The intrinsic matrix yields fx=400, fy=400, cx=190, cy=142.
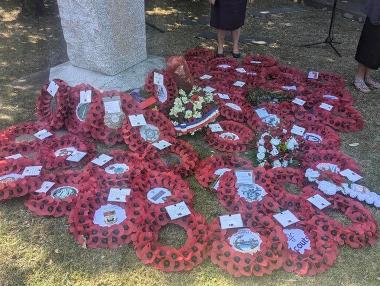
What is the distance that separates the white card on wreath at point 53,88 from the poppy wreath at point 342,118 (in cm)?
278

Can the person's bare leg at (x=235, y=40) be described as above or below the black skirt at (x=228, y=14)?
below

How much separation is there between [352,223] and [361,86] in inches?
103

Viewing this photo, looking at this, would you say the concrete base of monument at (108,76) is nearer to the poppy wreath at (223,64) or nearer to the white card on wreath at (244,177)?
the poppy wreath at (223,64)

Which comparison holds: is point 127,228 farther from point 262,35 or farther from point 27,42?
point 262,35

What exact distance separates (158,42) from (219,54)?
1.20 m

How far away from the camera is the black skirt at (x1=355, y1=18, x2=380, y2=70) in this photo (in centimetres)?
458

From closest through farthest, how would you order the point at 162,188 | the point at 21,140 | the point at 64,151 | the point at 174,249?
the point at 174,249, the point at 162,188, the point at 64,151, the point at 21,140

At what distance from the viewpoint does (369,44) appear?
466cm

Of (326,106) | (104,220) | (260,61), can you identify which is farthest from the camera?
(260,61)

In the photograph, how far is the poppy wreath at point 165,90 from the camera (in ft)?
13.5

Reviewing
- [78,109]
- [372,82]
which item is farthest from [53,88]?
[372,82]

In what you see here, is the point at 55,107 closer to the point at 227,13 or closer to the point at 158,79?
the point at 158,79

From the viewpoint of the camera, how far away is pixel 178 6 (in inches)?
334

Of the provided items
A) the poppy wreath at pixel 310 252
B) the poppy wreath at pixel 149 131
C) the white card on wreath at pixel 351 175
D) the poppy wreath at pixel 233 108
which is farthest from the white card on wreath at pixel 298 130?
the poppy wreath at pixel 310 252
